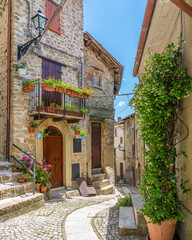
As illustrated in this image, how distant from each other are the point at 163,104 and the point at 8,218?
13.8 feet

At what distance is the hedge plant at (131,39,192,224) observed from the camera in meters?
3.18

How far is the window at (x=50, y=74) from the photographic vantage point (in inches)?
333

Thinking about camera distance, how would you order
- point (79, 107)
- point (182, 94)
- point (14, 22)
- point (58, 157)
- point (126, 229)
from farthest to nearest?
point (79, 107) < point (58, 157) < point (14, 22) < point (126, 229) < point (182, 94)

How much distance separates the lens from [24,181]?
6.41 meters

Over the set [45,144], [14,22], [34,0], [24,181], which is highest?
[34,0]

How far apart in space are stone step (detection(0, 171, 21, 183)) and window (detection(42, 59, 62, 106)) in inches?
120

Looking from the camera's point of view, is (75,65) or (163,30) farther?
(75,65)

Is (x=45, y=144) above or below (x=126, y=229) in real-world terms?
above

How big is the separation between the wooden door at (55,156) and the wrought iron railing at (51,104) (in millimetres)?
1375

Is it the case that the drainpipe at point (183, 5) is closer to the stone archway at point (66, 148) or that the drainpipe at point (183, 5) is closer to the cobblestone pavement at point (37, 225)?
the cobblestone pavement at point (37, 225)

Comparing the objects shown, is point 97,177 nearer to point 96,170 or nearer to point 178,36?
point 96,170

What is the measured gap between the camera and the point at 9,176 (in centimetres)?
631

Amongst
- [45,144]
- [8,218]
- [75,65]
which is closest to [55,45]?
[75,65]

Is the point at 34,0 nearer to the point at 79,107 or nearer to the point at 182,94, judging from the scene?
the point at 79,107
